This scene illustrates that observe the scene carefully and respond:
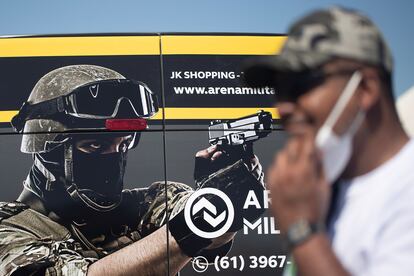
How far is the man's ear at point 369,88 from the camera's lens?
1.35 m

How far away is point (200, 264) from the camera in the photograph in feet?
14.4

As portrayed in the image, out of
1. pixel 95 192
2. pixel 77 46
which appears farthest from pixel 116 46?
pixel 95 192

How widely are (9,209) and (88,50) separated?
109 centimetres

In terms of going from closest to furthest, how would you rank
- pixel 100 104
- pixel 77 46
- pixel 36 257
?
pixel 36 257
pixel 100 104
pixel 77 46

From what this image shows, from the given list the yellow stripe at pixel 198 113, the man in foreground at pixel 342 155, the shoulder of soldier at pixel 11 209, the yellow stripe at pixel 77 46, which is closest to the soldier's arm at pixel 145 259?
Result: the shoulder of soldier at pixel 11 209

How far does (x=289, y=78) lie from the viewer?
1397mm

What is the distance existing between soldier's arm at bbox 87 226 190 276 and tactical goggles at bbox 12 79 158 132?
29.5 inches

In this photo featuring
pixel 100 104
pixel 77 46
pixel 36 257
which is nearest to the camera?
pixel 36 257

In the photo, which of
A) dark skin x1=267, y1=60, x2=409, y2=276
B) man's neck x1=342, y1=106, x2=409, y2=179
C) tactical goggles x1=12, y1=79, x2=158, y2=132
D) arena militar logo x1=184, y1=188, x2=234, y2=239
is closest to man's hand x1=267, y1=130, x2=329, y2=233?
dark skin x1=267, y1=60, x2=409, y2=276

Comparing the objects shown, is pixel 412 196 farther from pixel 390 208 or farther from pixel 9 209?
pixel 9 209

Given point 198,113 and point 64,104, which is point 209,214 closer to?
point 198,113

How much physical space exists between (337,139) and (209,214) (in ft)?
10.2

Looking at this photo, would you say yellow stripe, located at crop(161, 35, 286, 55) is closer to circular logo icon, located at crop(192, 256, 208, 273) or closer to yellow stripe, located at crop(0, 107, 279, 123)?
yellow stripe, located at crop(0, 107, 279, 123)

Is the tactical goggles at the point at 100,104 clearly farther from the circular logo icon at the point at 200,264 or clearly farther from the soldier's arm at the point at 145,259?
the circular logo icon at the point at 200,264
